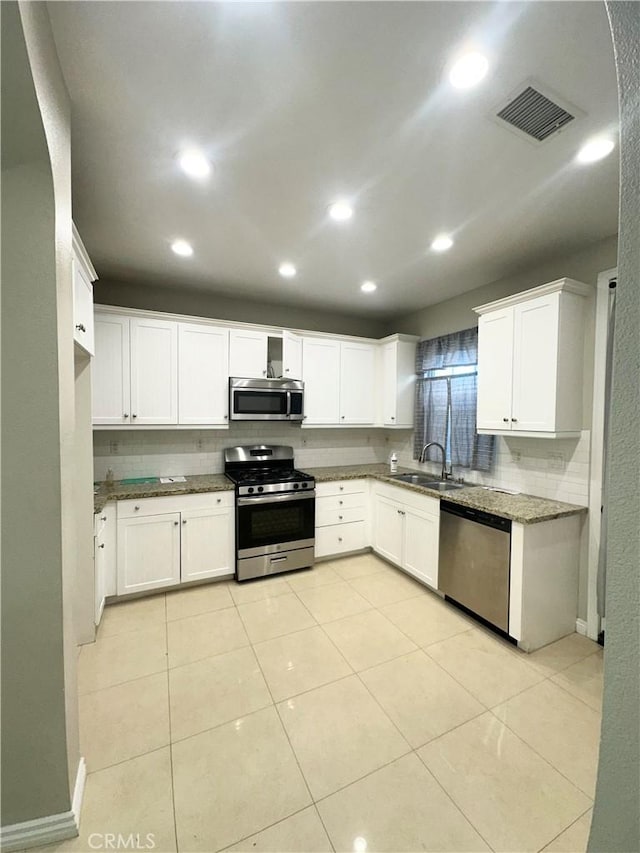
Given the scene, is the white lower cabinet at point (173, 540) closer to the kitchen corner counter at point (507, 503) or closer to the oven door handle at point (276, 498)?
the oven door handle at point (276, 498)

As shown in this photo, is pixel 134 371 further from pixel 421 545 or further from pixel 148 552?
pixel 421 545

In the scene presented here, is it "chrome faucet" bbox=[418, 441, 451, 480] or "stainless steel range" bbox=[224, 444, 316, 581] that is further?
"chrome faucet" bbox=[418, 441, 451, 480]

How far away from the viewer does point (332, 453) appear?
14.6ft

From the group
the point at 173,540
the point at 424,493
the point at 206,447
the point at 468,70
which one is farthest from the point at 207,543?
the point at 468,70

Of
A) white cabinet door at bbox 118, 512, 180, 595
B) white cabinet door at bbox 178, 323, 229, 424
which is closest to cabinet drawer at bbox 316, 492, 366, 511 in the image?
white cabinet door at bbox 178, 323, 229, 424

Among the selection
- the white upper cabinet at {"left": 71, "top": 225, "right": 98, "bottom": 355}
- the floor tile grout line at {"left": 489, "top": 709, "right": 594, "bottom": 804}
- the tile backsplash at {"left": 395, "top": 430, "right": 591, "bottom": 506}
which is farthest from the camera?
the tile backsplash at {"left": 395, "top": 430, "right": 591, "bottom": 506}

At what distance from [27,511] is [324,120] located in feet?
6.32

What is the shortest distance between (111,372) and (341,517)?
2.57 metres

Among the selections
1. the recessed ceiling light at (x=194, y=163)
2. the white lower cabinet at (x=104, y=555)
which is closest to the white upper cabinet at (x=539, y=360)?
the recessed ceiling light at (x=194, y=163)

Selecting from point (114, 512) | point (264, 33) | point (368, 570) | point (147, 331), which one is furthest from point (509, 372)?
point (114, 512)

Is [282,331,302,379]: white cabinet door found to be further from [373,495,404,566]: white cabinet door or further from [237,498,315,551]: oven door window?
[373,495,404,566]: white cabinet door

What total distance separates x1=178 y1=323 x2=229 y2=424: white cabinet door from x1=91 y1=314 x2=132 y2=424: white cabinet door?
44 cm

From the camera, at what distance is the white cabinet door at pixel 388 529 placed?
3.46m

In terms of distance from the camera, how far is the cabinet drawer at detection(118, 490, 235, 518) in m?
2.86
